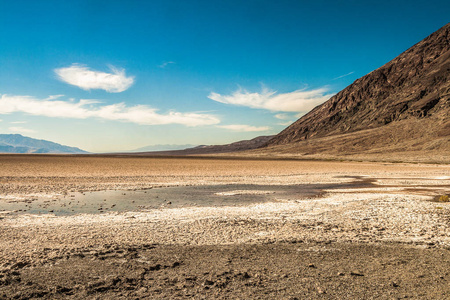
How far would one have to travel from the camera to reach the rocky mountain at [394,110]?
107 metres

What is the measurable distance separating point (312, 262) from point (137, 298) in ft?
11.7

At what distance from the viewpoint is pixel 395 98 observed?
14112cm

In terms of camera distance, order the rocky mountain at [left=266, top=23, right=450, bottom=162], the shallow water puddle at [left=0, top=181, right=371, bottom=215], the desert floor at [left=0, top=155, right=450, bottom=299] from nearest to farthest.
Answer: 1. the desert floor at [left=0, top=155, right=450, bottom=299]
2. the shallow water puddle at [left=0, top=181, right=371, bottom=215]
3. the rocky mountain at [left=266, top=23, right=450, bottom=162]

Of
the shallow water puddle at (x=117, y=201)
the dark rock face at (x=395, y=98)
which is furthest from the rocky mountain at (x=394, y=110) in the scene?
the shallow water puddle at (x=117, y=201)

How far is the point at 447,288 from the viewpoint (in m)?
5.54

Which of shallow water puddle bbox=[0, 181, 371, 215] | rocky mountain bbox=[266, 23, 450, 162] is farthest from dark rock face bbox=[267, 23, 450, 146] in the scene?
shallow water puddle bbox=[0, 181, 371, 215]

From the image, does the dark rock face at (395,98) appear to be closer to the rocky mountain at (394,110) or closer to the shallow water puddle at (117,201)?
the rocky mountain at (394,110)

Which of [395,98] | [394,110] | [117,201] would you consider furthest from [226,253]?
[395,98]

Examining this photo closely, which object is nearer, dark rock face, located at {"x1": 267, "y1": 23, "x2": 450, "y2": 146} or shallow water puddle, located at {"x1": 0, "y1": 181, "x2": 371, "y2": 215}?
shallow water puddle, located at {"x1": 0, "y1": 181, "x2": 371, "y2": 215}

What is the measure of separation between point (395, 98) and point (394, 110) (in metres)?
11.8

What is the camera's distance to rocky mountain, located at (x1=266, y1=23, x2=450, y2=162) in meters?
107

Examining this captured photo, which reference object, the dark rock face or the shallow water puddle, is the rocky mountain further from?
the shallow water puddle

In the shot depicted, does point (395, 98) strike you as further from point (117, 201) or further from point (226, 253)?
point (226, 253)

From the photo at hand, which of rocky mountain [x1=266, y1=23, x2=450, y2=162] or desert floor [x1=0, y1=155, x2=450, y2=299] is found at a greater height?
rocky mountain [x1=266, y1=23, x2=450, y2=162]
